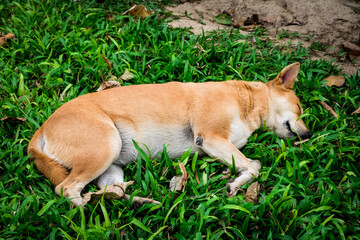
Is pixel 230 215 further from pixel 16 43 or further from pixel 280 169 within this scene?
pixel 16 43

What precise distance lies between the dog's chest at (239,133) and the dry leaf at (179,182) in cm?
75

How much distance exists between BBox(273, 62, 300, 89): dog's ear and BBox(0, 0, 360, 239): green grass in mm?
463

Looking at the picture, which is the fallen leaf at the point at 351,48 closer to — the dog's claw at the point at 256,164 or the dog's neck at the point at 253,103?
the dog's neck at the point at 253,103

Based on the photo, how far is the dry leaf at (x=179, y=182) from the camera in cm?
324

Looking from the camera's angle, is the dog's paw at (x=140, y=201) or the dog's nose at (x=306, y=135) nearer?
the dog's paw at (x=140, y=201)

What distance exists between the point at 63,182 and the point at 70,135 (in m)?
0.48

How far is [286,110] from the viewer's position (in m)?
4.10

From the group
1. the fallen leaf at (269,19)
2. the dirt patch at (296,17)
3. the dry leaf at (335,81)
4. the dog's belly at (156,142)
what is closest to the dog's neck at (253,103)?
the dog's belly at (156,142)

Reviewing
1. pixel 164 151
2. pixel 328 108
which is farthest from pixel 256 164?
pixel 328 108

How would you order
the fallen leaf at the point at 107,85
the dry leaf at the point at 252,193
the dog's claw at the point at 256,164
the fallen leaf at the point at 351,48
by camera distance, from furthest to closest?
the fallen leaf at the point at 351,48, the fallen leaf at the point at 107,85, the dog's claw at the point at 256,164, the dry leaf at the point at 252,193

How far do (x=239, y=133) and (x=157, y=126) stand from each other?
0.97 m

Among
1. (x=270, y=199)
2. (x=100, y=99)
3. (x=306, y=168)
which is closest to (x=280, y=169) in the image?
(x=306, y=168)

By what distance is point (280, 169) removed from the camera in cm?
358

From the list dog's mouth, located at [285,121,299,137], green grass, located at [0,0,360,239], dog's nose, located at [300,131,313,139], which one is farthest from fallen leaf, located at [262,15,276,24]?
dog's nose, located at [300,131,313,139]
